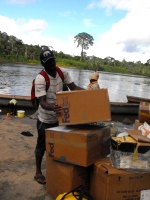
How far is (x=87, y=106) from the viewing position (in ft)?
8.54

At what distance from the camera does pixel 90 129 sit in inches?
107

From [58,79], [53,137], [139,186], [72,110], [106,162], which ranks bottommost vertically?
[139,186]

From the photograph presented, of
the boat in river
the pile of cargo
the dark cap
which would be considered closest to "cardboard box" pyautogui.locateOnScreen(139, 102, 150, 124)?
the pile of cargo

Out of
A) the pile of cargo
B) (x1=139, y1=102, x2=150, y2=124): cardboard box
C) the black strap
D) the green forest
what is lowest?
the black strap

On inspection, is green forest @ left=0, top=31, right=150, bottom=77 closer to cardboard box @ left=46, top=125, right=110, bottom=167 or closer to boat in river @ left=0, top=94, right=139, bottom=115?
boat in river @ left=0, top=94, right=139, bottom=115

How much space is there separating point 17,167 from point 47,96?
4.60ft

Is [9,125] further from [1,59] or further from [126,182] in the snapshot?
[1,59]

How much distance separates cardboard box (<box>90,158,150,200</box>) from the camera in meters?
2.38

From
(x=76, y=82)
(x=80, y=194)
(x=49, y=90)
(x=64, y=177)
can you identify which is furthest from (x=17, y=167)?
(x=76, y=82)

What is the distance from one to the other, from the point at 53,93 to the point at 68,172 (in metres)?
0.97

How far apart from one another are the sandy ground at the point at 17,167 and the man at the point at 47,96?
0.70ft

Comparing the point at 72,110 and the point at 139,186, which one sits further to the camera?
the point at 72,110

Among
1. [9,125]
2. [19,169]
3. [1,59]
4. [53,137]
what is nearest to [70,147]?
[53,137]

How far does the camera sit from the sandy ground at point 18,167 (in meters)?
3.01
